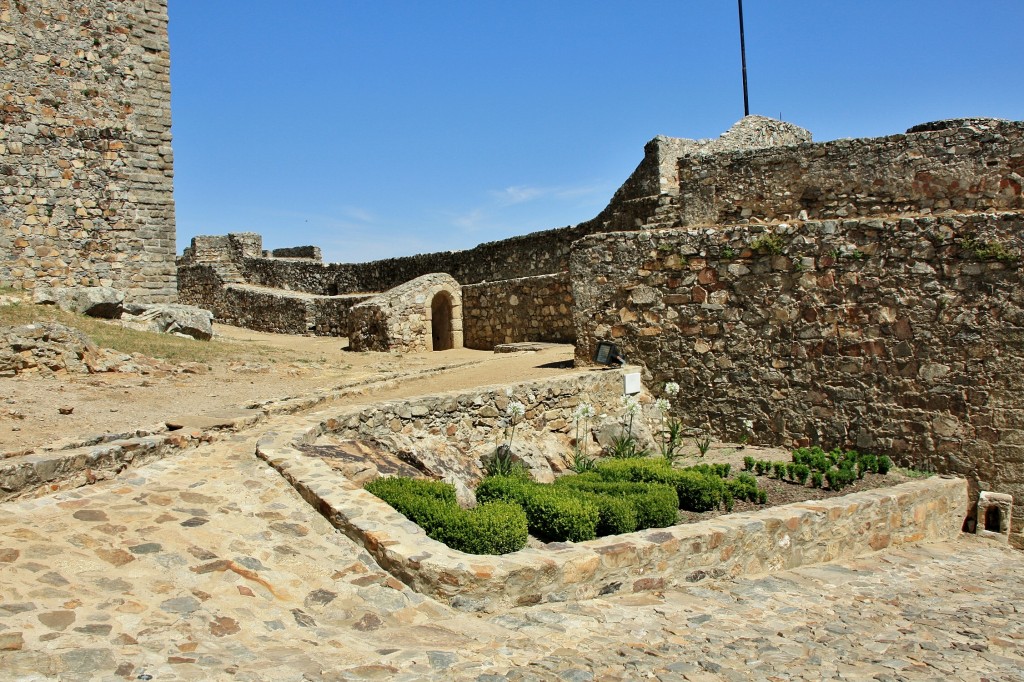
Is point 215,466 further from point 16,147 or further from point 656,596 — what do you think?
point 16,147

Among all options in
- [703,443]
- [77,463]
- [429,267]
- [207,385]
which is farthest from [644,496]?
[429,267]

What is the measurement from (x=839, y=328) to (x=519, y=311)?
25.9ft

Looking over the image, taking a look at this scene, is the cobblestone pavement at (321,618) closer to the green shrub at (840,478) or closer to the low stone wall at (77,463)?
the low stone wall at (77,463)

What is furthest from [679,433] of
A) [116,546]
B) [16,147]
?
[16,147]

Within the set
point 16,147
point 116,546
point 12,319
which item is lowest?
point 116,546

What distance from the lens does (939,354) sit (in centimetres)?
859

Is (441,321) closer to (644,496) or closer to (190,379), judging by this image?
(190,379)

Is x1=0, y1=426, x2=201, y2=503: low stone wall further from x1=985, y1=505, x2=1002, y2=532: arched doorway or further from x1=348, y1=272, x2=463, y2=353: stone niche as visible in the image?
x1=348, y1=272, x2=463, y2=353: stone niche

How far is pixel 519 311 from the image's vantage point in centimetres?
1627

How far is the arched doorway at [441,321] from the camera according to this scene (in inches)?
709

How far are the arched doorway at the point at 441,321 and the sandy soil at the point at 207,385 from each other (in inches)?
107

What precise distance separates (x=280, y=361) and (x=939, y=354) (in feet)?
30.3

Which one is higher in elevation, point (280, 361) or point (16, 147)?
point (16, 147)

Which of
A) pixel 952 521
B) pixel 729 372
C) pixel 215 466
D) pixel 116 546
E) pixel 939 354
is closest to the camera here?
pixel 116 546
